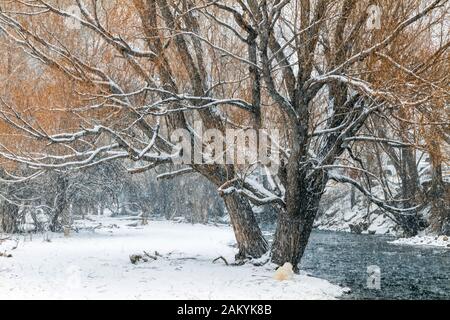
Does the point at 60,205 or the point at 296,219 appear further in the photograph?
the point at 60,205

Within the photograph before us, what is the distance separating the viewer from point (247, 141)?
11109 mm

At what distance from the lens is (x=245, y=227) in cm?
1151

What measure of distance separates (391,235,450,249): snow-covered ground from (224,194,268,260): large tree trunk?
474 inches

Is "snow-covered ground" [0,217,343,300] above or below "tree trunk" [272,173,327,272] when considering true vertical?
below

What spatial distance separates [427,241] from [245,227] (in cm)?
1402

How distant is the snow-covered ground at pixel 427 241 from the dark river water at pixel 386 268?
1.55m

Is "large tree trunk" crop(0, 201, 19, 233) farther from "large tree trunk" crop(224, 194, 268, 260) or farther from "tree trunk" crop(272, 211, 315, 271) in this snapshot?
"tree trunk" crop(272, 211, 315, 271)

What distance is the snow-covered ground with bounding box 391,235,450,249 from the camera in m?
21.1

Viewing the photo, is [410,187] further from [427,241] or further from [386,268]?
[386,268]

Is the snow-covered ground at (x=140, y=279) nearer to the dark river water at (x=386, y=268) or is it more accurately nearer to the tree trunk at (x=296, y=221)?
the tree trunk at (x=296, y=221)

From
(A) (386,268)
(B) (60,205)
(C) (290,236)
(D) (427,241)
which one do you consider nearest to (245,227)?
(C) (290,236)

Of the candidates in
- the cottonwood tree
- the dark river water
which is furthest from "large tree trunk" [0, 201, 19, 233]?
the dark river water
